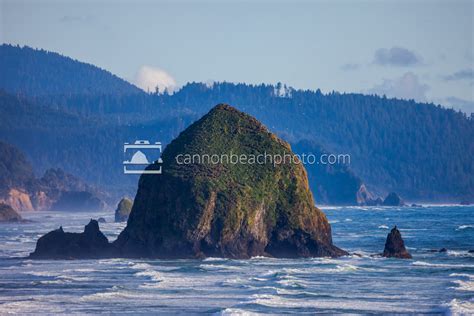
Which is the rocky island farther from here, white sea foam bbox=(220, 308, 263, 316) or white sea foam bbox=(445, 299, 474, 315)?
white sea foam bbox=(445, 299, 474, 315)

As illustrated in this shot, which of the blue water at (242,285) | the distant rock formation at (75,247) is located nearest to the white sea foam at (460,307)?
the blue water at (242,285)

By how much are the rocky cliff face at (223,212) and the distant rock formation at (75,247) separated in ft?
4.50

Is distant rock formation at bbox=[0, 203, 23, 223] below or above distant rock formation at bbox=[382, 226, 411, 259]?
above

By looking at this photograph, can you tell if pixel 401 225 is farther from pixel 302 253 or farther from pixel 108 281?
pixel 108 281

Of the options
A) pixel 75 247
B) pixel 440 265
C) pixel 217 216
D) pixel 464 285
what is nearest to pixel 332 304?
pixel 464 285

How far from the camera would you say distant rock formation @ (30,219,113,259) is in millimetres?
89125

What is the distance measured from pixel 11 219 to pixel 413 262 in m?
95.7

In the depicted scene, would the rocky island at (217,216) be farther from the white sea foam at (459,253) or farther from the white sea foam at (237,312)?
the white sea foam at (237,312)

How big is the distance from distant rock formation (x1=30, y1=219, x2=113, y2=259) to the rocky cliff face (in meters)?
1.37

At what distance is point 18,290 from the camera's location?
230 feet

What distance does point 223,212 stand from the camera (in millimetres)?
84875

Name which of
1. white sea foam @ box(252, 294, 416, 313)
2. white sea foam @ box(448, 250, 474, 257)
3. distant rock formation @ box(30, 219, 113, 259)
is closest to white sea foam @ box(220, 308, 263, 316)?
white sea foam @ box(252, 294, 416, 313)

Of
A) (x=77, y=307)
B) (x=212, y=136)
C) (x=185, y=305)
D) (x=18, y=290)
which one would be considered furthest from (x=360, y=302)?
(x=212, y=136)

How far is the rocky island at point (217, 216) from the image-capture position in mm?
84688
